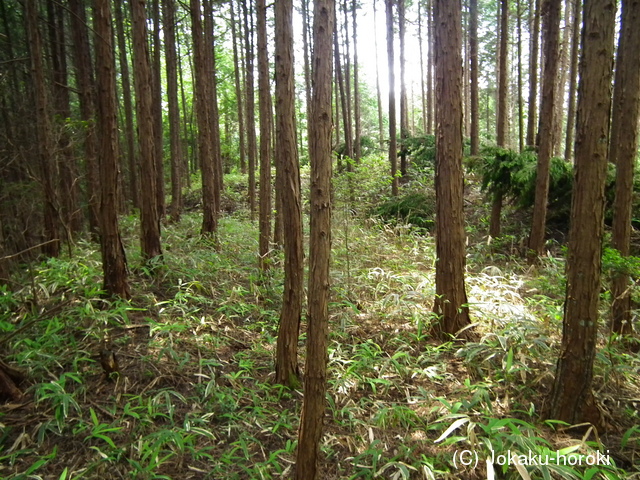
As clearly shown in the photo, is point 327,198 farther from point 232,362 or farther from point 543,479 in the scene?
point 232,362

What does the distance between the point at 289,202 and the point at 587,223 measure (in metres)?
2.60

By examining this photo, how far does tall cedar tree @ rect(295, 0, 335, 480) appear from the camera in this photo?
8.63 ft

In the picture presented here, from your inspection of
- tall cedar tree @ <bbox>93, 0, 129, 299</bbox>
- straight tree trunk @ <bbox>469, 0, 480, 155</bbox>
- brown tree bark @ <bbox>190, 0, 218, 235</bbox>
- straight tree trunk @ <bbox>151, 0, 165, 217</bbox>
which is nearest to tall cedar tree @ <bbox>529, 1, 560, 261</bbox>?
straight tree trunk @ <bbox>469, 0, 480, 155</bbox>

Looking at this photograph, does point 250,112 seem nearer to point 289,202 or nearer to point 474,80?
point 474,80

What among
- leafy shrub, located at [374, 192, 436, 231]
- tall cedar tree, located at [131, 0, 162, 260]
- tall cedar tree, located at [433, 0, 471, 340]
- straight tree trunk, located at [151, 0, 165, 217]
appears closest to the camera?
tall cedar tree, located at [433, 0, 471, 340]

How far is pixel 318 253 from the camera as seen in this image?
2707mm

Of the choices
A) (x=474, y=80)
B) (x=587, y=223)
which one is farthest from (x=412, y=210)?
(x=587, y=223)

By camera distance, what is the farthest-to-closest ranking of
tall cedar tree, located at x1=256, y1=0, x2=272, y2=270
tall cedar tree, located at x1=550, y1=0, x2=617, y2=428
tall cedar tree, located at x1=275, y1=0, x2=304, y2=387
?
tall cedar tree, located at x1=256, y1=0, x2=272, y2=270 → tall cedar tree, located at x1=275, y1=0, x2=304, y2=387 → tall cedar tree, located at x1=550, y1=0, x2=617, y2=428

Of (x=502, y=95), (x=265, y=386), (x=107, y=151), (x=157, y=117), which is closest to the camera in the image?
(x=265, y=386)

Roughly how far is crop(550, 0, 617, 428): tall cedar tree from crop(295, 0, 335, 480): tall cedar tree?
1.96m

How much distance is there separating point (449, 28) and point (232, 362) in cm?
473

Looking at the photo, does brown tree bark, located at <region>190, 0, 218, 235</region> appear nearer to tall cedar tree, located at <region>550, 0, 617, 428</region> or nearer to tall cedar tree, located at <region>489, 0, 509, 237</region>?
tall cedar tree, located at <region>489, 0, 509, 237</region>

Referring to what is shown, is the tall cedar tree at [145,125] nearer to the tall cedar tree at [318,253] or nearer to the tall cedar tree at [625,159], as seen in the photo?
the tall cedar tree at [318,253]

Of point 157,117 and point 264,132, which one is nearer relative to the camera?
point 264,132
